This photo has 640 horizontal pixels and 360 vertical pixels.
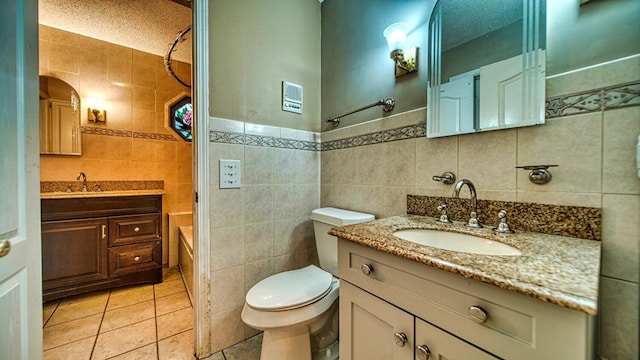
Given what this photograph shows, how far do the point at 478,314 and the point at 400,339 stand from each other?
0.26 metres

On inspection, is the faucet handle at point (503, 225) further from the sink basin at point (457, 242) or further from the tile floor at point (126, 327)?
the tile floor at point (126, 327)

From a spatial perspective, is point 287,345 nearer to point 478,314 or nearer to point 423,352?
point 423,352

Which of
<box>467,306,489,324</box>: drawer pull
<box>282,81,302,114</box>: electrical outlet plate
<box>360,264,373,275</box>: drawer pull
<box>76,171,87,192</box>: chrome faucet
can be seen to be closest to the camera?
<box>467,306,489,324</box>: drawer pull

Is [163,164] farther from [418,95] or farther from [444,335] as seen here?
[444,335]

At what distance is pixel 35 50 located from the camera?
0.77 m

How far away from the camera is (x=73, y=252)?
1.85m

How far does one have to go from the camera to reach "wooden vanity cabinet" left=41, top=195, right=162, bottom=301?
5.85 ft

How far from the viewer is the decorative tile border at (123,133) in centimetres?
230

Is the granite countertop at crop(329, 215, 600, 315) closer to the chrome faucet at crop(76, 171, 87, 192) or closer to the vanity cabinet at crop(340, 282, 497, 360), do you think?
the vanity cabinet at crop(340, 282, 497, 360)

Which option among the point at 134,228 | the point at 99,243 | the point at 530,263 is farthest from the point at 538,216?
the point at 99,243

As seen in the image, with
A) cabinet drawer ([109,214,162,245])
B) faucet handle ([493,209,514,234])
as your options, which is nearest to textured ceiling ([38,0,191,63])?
cabinet drawer ([109,214,162,245])

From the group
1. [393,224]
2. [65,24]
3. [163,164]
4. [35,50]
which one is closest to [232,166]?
[35,50]

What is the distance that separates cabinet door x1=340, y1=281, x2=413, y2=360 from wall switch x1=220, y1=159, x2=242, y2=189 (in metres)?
0.86

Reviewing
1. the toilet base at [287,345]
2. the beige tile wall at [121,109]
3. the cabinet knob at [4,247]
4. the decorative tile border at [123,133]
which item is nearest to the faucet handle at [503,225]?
the toilet base at [287,345]
